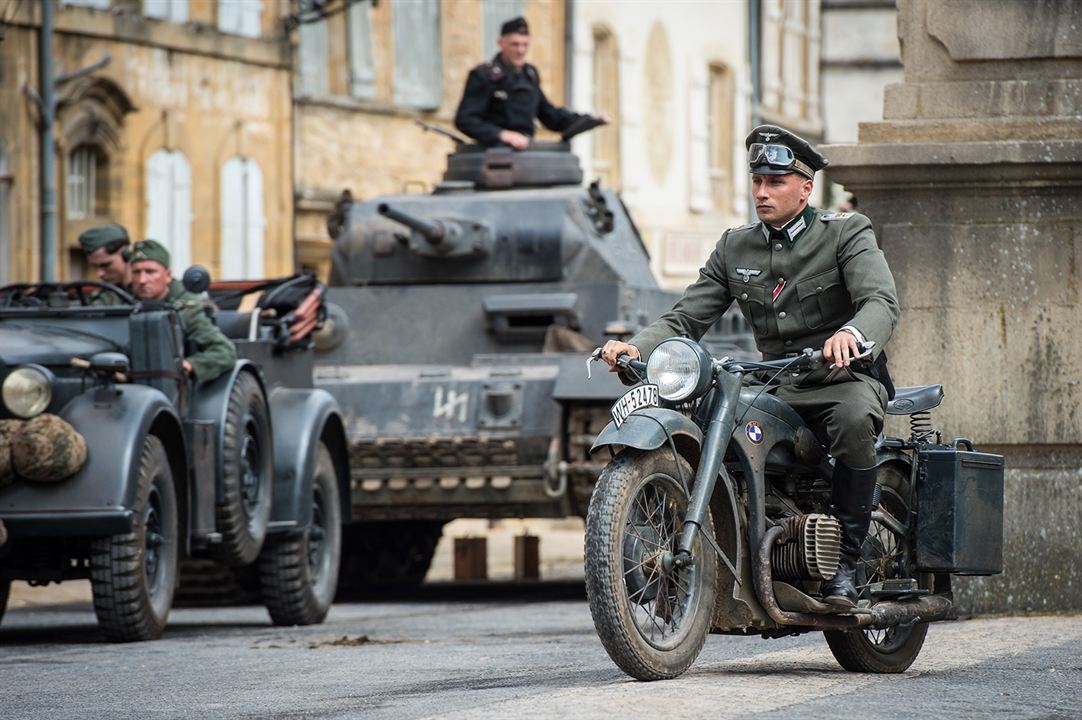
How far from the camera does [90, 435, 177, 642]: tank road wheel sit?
10.9 metres

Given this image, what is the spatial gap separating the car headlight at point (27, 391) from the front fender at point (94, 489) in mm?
163

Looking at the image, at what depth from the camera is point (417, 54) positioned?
32.5 metres

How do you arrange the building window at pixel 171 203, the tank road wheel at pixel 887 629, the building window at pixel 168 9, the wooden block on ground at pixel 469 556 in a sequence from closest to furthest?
1. the tank road wheel at pixel 887 629
2. the wooden block on ground at pixel 469 556
3. the building window at pixel 168 9
4. the building window at pixel 171 203

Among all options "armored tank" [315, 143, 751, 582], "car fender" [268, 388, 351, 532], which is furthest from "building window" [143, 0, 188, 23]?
"car fender" [268, 388, 351, 532]

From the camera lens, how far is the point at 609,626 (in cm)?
745

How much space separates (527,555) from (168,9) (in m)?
12.1

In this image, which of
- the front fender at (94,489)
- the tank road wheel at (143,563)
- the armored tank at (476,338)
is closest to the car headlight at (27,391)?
the front fender at (94,489)

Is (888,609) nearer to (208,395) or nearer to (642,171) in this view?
(208,395)

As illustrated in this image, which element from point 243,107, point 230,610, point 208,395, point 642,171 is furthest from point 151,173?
point 208,395

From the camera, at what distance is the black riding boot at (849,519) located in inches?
316

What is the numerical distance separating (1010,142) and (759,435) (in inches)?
132

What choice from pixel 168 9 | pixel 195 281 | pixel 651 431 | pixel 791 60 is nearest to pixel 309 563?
pixel 195 281

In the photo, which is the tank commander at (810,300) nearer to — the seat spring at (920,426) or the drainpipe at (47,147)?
the seat spring at (920,426)

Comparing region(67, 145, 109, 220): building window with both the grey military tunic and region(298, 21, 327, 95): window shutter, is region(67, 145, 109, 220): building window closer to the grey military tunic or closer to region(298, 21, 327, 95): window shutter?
region(298, 21, 327, 95): window shutter
